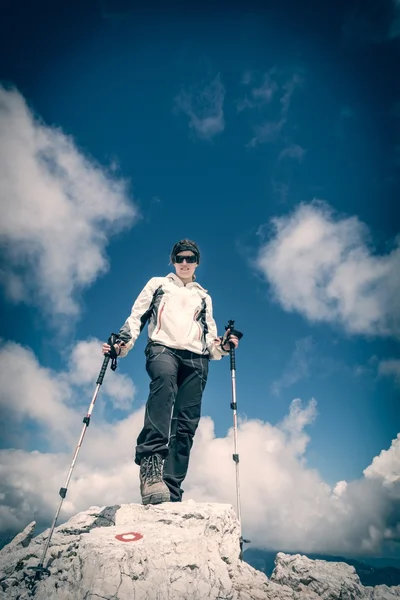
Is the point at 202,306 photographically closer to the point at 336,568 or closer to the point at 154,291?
the point at 154,291

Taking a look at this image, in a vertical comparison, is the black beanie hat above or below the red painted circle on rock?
above

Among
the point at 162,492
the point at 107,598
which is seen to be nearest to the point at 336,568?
the point at 162,492

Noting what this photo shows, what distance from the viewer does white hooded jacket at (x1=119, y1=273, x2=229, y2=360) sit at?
18.1ft

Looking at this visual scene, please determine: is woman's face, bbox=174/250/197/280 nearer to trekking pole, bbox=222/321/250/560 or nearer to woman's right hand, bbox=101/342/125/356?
trekking pole, bbox=222/321/250/560

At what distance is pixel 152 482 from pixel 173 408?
120 cm

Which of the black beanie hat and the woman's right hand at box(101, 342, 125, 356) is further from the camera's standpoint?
the black beanie hat

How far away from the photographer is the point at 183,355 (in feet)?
18.0

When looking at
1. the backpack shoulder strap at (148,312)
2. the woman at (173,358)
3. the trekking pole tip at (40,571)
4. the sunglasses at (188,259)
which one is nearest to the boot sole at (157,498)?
the woman at (173,358)

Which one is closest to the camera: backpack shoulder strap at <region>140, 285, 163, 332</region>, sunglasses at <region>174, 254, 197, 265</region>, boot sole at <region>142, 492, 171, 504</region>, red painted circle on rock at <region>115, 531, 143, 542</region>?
red painted circle on rock at <region>115, 531, 143, 542</region>

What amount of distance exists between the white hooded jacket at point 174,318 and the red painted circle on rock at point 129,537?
108 inches

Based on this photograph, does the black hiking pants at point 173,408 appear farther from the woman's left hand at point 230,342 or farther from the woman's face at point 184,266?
the woman's face at point 184,266

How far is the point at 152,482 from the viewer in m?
4.31

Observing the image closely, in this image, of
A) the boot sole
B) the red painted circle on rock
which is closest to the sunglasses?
the boot sole

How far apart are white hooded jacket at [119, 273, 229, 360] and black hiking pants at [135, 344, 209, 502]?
0.73 ft
